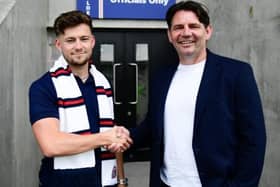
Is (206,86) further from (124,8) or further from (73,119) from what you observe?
(124,8)

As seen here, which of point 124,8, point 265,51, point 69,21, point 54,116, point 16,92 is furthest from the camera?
point 124,8

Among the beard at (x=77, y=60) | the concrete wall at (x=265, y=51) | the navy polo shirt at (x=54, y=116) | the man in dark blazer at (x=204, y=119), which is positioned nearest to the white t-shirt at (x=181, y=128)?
the man in dark blazer at (x=204, y=119)

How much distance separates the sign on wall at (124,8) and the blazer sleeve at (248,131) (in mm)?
5117

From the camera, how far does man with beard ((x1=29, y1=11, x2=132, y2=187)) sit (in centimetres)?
184

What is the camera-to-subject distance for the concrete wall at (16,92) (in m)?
3.29

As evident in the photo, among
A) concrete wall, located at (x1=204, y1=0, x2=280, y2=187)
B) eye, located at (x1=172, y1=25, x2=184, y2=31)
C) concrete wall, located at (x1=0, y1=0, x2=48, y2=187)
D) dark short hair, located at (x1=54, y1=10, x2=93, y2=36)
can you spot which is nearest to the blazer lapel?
eye, located at (x1=172, y1=25, x2=184, y2=31)

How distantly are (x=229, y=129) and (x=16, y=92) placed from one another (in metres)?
2.36

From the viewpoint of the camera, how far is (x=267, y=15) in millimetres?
4664

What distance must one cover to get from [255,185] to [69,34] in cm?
115

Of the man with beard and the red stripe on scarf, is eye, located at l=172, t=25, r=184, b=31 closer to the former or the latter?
the man with beard

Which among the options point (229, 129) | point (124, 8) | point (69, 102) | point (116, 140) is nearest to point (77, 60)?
point (69, 102)

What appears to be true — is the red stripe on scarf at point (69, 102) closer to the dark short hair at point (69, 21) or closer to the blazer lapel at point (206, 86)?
the dark short hair at point (69, 21)

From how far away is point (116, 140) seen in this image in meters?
1.97

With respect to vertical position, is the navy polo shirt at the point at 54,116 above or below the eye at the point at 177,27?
below
